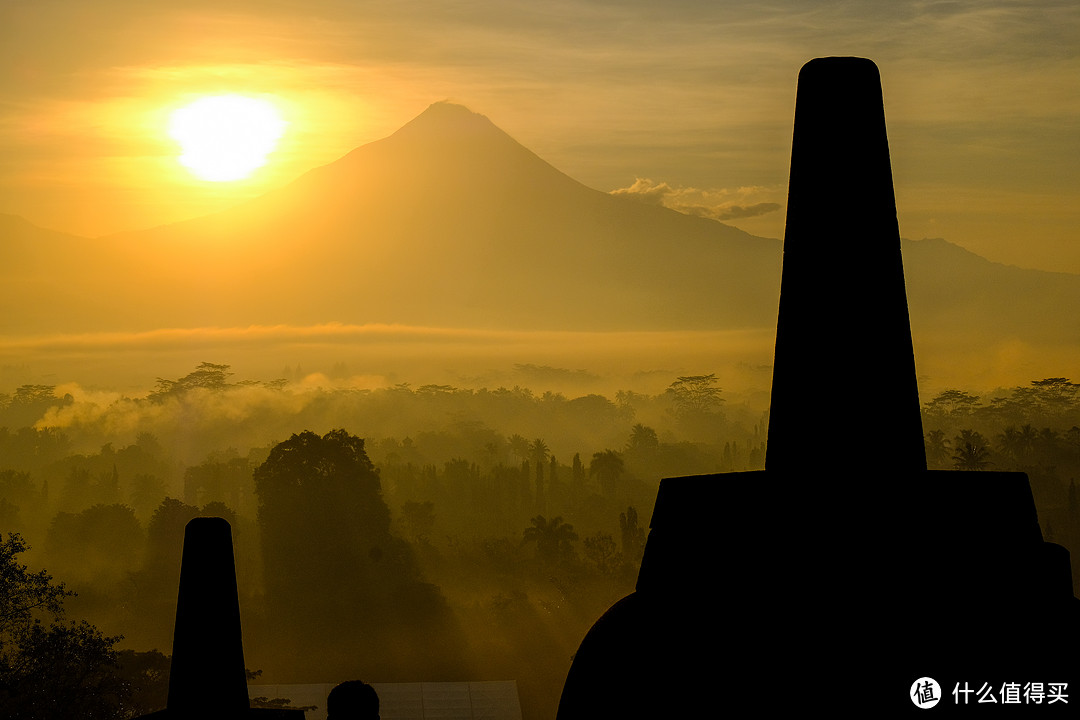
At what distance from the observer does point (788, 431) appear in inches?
131

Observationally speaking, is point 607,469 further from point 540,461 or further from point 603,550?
point 603,550

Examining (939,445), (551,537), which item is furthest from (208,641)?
(551,537)

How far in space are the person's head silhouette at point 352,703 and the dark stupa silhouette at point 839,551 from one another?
186 centimetres

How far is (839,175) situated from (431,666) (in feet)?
108

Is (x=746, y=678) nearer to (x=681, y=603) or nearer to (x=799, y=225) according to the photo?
(x=681, y=603)

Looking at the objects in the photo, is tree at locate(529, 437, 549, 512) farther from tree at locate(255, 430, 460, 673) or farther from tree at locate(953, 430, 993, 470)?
tree at locate(953, 430, 993, 470)

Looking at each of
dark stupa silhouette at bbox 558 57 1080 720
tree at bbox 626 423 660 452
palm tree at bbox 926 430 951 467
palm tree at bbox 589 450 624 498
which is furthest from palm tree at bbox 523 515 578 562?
dark stupa silhouette at bbox 558 57 1080 720

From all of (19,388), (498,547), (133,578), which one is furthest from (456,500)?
(19,388)

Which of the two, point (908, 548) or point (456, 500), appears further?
point (456, 500)

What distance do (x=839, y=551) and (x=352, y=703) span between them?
282 centimetres

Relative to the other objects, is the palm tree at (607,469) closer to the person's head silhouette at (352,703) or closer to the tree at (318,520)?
the tree at (318,520)

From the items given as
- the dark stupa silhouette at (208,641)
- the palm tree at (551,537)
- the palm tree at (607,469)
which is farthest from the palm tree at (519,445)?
the dark stupa silhouette at (208,641)

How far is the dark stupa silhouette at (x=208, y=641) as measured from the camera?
5.12 metres

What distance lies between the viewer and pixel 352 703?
188 inches
